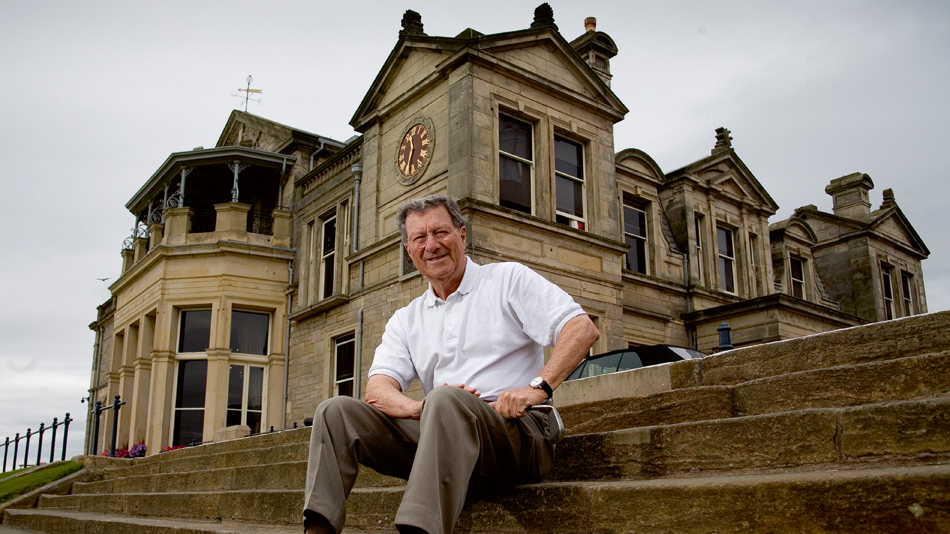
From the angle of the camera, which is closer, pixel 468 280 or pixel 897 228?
pixel 468 280

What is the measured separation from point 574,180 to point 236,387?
914 cm

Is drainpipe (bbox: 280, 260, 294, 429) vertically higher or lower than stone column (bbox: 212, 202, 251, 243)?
lower

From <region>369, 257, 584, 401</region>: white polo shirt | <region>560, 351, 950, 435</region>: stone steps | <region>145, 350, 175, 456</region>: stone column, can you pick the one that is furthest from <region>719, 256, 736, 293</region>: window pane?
<region>369, 257, 584, 401</region>: white polo shirt

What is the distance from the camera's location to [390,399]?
132 inches

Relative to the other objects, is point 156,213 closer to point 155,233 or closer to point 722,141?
point 155,233

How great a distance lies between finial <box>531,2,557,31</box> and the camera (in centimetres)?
1402

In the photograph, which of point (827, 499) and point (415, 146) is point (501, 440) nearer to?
point (827, 499)

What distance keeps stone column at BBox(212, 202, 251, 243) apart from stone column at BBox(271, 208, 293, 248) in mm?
700

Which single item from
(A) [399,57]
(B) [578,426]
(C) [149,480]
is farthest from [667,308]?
(B) [578,426]

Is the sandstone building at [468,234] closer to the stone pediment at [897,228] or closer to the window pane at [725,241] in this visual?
the window pane at [725,241]

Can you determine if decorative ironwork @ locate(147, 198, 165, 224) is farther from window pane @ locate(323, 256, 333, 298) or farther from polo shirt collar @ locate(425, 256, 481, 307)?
polo shirt collar @ locate(425, 256, 481, 307)

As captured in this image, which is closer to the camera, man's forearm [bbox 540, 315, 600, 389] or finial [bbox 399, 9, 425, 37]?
man's forearm [bbox 540, 315, 600, 389]

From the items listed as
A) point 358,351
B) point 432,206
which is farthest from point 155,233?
point 432,206

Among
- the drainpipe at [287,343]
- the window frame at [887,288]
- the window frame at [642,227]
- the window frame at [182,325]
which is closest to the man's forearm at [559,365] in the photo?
the window frame at [642,227]
